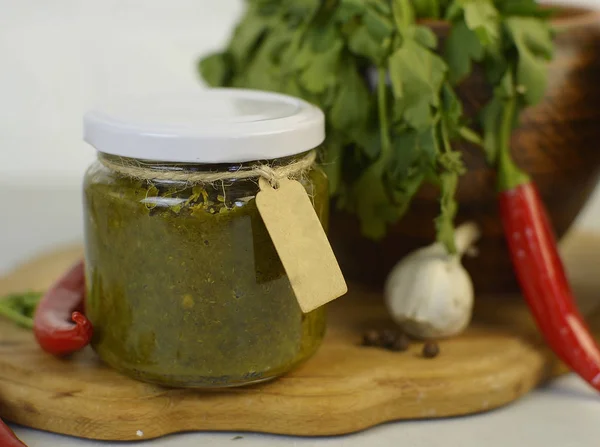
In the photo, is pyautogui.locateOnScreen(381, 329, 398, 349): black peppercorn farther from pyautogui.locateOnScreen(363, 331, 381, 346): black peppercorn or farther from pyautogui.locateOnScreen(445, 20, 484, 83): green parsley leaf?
pyautogui.locateOnScreen(445, 20, 484, 83): green parsley leaf

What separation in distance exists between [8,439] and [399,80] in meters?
0.65

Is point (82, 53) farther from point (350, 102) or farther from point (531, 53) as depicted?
point (531, 53)

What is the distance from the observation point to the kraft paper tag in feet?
3.01

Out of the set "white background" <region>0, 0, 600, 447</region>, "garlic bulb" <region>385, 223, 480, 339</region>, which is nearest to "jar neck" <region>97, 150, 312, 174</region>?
"garlic bulb" <region>385, 223, 480, 339</region>

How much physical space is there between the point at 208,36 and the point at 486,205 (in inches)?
43.8

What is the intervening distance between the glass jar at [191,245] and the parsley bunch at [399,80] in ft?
0.47

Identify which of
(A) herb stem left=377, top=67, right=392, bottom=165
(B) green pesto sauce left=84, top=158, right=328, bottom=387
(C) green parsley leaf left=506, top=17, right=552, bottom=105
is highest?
(C) green parsley leaf left=506, top=17, right=552, bottom=105

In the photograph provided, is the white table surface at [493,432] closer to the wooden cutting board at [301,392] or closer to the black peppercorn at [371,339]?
the wooden cutting board at [301,392]

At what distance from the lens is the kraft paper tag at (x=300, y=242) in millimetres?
919

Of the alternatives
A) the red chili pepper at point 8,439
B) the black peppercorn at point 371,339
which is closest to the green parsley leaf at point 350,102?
the black peppercorn at point 371,339

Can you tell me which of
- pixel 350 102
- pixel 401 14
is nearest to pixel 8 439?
pixel 350 102

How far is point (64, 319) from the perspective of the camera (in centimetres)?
108

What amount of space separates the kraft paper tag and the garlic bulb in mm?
222

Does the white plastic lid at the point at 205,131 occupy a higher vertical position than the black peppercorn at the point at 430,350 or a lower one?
higher
